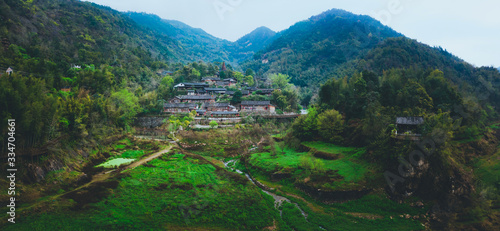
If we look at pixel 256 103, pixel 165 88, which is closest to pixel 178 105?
pixel 165 88

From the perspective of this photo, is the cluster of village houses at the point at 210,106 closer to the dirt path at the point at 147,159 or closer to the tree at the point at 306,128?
the tree at the point at 306,128

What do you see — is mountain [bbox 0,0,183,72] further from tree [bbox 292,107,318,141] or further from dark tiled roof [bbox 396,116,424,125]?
dark tiled roof [bbox 396,116,424,125]

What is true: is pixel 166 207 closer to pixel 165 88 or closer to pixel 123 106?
pixel 123 106

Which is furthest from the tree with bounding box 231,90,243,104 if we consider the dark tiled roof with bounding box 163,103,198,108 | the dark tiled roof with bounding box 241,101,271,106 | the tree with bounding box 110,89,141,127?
the tree with bounding box 110,89,141,127

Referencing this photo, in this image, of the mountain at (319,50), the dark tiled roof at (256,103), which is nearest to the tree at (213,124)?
the dark tiled roof at (256,103)

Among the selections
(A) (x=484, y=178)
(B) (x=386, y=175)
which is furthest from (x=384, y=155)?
(A) (x=484, y=178)
